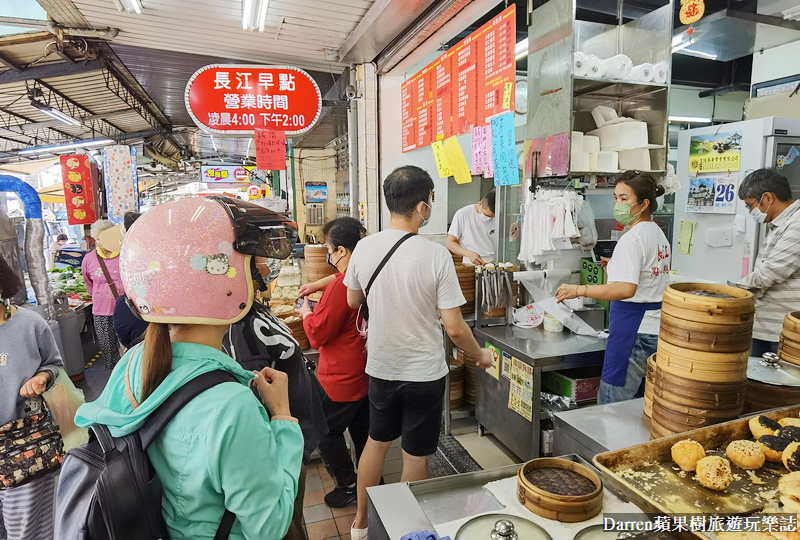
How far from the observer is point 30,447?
2.52 m

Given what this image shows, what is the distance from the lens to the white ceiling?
156 inches

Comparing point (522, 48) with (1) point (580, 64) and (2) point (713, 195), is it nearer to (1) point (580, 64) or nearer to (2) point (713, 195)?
(1) point (580, 64)

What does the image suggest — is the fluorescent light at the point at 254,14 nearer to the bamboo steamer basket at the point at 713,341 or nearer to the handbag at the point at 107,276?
the handbag at the point at 107,276

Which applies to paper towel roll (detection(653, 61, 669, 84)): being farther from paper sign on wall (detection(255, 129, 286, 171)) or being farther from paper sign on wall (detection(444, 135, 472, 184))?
paper sign on wall (detection(255, 129, 286, 171))

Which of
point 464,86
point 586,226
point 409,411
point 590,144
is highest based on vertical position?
point 464,86

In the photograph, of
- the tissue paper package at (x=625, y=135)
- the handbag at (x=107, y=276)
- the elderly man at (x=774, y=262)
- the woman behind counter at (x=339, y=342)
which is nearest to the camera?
the woman behind counter at (x=339, y=342)

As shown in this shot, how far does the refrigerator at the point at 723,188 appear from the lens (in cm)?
545

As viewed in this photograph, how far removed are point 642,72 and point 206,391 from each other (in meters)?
4.08

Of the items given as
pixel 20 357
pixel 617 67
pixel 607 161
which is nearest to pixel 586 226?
pixel 607 161

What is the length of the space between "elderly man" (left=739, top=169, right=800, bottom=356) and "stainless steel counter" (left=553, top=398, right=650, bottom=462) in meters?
1.94

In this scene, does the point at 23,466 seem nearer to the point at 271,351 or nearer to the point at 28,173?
the point at 271,351

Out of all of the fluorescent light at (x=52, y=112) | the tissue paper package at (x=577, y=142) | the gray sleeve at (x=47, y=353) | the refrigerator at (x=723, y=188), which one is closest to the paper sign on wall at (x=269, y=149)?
the gray sleeve at (x=47, y=353)

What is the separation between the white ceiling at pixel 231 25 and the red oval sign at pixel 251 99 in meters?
0.34

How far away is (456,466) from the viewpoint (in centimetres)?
369
